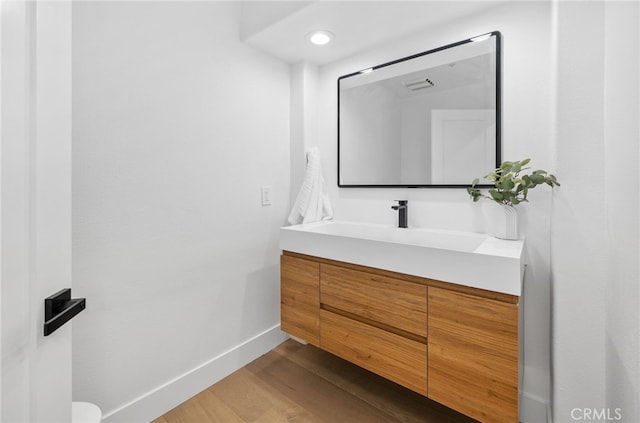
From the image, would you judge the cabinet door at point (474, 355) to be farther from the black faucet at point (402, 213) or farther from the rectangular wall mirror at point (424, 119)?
the rectangular wall mirror at point (424, 119)

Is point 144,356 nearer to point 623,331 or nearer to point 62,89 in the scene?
point 62,89

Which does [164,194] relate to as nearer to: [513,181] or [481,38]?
[513,181]

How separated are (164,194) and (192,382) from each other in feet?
3.28

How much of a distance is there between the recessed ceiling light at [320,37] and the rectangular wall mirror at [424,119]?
A: 279 mm

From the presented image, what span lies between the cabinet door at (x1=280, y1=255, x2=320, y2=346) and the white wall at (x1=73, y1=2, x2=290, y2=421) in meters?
0.30

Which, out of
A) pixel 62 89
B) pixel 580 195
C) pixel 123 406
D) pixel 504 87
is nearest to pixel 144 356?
pixel 123 406

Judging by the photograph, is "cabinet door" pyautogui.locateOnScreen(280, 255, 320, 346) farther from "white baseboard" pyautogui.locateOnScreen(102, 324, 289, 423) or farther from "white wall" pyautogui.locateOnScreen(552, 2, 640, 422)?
"white wall" pyautogui.locateOnScreen(552, 2, 640, 422)

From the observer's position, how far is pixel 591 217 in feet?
3.51

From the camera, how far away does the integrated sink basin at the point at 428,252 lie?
1058mm

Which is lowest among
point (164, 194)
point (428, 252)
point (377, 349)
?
point (377, 349)

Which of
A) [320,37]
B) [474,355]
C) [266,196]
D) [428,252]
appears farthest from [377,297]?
[320,37]

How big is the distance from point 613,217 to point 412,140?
3.15 feet

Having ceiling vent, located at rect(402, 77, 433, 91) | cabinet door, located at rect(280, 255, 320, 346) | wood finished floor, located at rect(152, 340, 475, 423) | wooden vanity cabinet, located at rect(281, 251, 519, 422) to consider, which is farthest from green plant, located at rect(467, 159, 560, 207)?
wood finished floor, located at rect(152, 340, 475, 423)

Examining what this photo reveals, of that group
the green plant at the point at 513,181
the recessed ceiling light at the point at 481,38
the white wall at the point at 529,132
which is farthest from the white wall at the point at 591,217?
the recessed ceiling light at the point at 481,38
